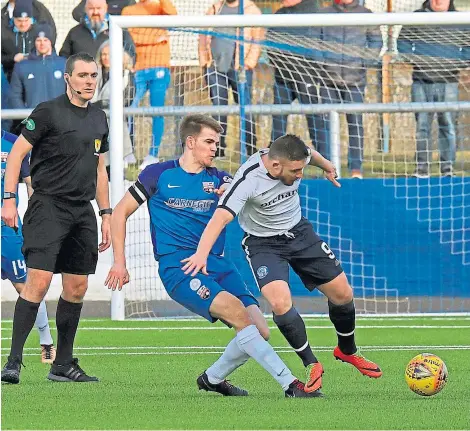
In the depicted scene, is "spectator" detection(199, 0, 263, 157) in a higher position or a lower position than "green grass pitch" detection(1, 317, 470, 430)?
higher

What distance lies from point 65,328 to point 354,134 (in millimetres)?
6959

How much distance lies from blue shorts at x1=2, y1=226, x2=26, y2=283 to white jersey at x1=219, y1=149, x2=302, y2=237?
2.33 meters

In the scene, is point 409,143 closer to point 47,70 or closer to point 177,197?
point 47,70

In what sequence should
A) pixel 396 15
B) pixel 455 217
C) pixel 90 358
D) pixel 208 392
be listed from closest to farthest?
pixel 208 392
pixel 90 358
pixel 396 15
pixel 455 217

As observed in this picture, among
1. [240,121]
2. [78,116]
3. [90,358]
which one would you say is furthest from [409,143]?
[78,116]

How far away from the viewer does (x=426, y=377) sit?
7.56m

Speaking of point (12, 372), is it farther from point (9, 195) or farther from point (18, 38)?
point (18, 38)

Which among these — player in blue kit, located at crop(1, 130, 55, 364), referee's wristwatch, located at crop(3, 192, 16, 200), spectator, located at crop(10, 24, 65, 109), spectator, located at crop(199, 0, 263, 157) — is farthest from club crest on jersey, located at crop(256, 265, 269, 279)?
spectator, located at crop(10, 24, 65, 109)

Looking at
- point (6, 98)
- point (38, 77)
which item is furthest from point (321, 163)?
point (6, 98)

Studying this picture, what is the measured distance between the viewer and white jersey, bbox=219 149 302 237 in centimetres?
803

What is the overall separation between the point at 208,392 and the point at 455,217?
705 centimetres

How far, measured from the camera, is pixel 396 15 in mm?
13148

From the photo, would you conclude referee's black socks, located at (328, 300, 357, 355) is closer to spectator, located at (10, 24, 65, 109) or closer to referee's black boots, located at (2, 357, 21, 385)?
referee's black boots, located at (2, 357, 21, 385)

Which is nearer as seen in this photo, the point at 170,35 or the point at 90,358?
the point at 90,358
